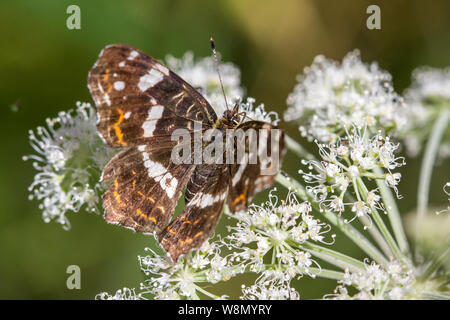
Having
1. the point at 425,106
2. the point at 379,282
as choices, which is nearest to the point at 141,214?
the point at 379,282

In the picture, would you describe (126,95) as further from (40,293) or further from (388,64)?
(388,64)

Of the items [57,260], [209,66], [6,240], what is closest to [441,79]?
[209,66]

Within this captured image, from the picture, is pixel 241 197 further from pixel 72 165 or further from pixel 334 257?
pixel 72 165

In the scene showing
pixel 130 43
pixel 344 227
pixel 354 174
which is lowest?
pixel 344 227

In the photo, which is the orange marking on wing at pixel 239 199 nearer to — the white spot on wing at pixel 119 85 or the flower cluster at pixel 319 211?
the flower cluster at pixel 319 211

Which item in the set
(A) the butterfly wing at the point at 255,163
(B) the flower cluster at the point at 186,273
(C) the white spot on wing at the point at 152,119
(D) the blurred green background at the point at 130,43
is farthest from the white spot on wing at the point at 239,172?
(D) the blurred green background at the point at 130,43

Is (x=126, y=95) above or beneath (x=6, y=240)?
above
